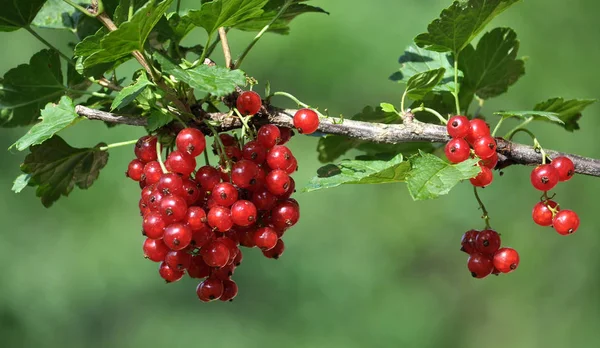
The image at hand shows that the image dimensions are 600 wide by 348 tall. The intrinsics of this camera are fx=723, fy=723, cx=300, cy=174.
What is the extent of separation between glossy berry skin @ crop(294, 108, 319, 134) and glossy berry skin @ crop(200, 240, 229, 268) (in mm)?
177

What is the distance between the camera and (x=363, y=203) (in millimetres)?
4055

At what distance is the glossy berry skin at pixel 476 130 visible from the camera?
37.6 inches

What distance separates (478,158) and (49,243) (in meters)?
3.46

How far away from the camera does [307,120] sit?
0.91 meters

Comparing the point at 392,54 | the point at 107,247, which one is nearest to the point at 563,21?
the point at 392,54

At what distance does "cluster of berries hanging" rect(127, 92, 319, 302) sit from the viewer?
0.85 meters

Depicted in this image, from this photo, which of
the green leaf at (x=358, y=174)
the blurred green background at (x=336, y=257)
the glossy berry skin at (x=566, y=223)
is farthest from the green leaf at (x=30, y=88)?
the blurred green background at (x=336, y=257)

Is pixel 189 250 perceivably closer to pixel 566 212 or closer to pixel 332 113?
pixel 566 212

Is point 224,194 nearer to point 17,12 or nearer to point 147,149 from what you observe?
point 147,149

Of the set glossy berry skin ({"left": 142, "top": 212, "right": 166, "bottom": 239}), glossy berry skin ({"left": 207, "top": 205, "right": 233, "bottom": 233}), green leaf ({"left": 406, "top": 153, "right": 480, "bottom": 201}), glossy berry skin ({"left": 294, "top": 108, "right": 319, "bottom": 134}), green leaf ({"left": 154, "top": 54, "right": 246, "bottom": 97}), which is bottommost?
glossy berry skin ({"left": 142, "top": 212, "right": 166, "bottom": 239})

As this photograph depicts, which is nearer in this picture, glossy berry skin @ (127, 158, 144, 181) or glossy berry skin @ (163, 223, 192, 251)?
glossy berry skin @ (163, 223, 192, 251)

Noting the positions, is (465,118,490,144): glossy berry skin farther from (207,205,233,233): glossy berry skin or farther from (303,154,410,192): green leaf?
(207,205,233,233): glossy berry skin

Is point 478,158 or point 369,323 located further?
point 369,323

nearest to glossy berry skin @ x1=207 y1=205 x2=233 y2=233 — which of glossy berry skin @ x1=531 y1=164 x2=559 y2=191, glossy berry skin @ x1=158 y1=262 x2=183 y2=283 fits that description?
glossy berry skin @ x1=158 y1=262 x2=183 y2=283
